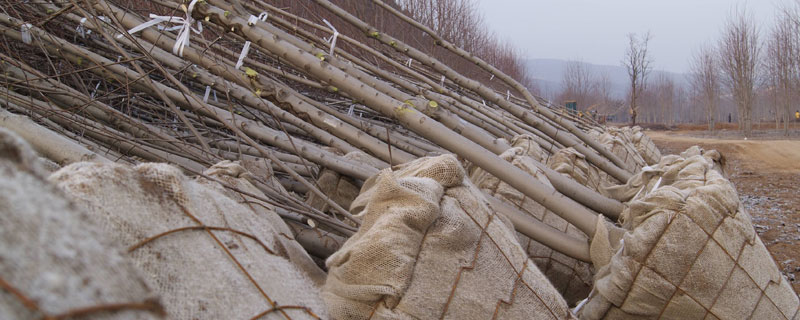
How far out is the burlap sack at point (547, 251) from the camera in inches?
93.0

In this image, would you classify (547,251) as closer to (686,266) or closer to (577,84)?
(686,266)

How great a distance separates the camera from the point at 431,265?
4.78ft

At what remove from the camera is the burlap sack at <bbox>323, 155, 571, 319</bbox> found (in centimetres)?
140

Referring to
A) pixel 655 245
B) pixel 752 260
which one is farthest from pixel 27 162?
pixel 752 260

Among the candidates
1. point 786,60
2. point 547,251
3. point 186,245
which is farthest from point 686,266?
point 786,60

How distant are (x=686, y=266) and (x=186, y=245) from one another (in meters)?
1.57

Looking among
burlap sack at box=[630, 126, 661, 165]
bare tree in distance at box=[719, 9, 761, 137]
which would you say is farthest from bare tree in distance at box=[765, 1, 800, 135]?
burlap sack at box=[630, 126, 661, 165]

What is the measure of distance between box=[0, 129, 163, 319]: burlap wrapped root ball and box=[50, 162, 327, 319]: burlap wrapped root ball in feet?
1.35

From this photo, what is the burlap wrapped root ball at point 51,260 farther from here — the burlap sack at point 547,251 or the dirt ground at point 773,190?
the dirt ground at point 773,190

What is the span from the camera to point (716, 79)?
83.9 feet

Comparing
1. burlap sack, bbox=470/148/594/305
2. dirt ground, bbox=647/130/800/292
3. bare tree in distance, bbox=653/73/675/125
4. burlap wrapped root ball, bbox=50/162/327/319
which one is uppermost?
bare tree in distance, bbox=653/73/675/125

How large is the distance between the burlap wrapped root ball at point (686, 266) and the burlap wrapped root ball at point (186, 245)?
1142 millimetres

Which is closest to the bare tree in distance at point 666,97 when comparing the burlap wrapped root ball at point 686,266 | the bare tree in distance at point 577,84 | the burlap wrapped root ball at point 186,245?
the bare tree in distance at point 577,84

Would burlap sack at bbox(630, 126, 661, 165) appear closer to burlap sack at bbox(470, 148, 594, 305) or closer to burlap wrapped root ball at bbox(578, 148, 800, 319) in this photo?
burlap sack at bbox(470, 148, 594, 305)
